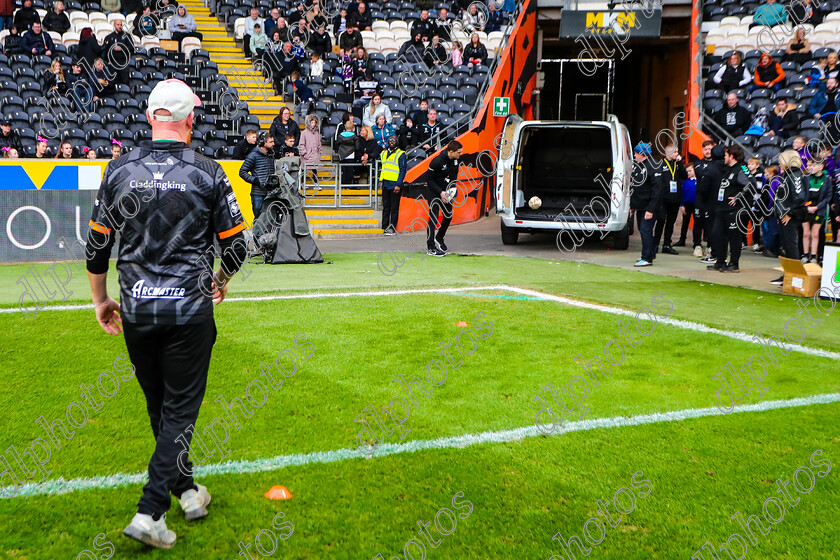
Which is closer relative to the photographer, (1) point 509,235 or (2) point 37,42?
(1) point 509,235

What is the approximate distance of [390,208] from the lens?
1758 cm

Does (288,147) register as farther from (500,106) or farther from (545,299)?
(500,106)

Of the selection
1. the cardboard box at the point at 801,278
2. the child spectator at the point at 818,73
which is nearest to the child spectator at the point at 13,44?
the cardboard box at the point at 801,278

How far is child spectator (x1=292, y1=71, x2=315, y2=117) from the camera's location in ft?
68.0

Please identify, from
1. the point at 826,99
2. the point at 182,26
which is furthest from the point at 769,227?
the point at 182,26

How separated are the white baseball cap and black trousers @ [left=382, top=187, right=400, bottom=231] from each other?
13715 mm

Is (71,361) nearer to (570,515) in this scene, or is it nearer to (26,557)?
(26,557)

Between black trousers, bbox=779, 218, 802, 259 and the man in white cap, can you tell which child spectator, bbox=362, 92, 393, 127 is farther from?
the man in white cap

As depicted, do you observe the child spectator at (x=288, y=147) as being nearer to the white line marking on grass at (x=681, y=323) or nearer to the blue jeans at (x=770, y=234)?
the white line marking on grass at (x=681, y=323)

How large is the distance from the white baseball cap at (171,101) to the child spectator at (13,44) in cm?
1881

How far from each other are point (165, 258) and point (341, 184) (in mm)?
15729

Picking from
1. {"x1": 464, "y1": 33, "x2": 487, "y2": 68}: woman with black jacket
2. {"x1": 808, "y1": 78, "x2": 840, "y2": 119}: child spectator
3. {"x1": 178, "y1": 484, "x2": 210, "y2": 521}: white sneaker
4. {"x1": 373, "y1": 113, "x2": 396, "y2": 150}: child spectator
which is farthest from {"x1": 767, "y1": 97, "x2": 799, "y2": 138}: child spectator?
{"x1": 178, "y1": 484, "x2": 210, "y2": 521}: white sneaker

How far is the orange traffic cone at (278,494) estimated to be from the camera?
4.09 metres

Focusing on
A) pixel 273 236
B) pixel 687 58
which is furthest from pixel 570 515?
pixel 687 58
